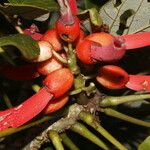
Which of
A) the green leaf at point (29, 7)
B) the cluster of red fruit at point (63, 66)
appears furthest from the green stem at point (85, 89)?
the green leaf at point (29, 7)

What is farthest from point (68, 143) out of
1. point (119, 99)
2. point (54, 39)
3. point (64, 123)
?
point (54, 39)

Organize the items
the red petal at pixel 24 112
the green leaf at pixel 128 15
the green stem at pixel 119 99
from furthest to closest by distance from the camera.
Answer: the green leaf at pixel 128 15, the green stem at pixel 119 99, the red petal at pixel 24 112

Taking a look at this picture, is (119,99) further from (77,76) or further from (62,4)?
(62,4)

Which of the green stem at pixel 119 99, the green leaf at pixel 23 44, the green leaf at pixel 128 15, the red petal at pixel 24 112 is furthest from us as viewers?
the green leaf at pixel 128 15

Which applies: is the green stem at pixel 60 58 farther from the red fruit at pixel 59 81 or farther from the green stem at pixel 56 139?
the green stem at pixel 56 139

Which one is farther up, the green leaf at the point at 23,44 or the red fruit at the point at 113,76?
the green leaf at the point at 23,44
